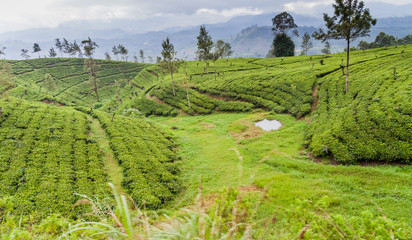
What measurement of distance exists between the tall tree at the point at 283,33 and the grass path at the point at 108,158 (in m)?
81.1

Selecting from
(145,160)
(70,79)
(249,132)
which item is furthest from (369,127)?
(70,79)

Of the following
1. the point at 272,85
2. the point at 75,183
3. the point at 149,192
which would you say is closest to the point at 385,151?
the point at 149,192

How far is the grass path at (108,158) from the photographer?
1341cm

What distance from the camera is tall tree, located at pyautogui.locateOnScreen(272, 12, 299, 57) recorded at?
7881cm

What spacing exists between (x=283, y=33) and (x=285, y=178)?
8620 cm

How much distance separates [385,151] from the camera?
12.6 meters

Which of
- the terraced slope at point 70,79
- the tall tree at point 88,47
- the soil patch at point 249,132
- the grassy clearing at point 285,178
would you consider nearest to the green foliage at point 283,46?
the terraced slope at point 70,79

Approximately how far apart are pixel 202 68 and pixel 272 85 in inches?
1477

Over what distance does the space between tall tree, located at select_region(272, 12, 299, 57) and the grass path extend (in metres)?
81.1

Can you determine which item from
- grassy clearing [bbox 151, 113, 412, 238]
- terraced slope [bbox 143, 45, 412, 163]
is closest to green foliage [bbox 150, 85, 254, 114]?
terraced slope [bbox 143, 45, 412, 163]

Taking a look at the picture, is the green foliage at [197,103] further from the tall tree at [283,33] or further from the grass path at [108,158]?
the tall tree at [283,33]

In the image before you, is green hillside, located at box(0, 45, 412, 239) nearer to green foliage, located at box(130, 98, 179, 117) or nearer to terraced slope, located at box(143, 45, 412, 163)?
terraced slope, located at box(143, 45, 412, 163)

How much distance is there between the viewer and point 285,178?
12781 mm

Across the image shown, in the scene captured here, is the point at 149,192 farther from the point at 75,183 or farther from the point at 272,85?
the point at 272,85
